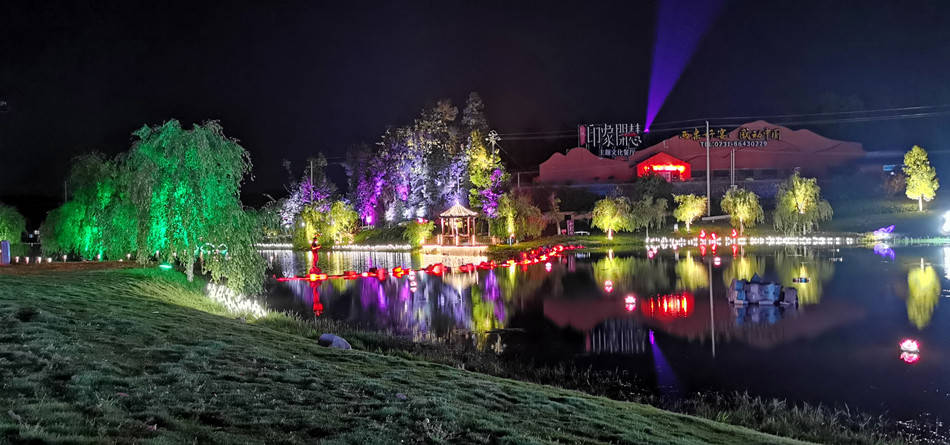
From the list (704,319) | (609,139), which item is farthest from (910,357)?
(609,139)

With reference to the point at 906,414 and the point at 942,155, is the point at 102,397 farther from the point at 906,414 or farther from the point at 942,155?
the point at 942,155

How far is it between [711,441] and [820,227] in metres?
55.1

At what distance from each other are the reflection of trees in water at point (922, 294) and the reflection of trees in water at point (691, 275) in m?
7.02

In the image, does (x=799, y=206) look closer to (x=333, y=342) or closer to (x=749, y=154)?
(x=749, y=154)

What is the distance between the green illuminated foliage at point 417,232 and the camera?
5303 centimetres

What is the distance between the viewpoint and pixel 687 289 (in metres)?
25.5

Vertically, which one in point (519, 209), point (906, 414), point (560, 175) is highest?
point (560, 175)

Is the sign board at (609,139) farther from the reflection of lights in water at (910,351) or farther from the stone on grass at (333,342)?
the stone on grass at (333,342)

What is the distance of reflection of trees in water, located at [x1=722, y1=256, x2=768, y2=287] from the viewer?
94.1 ft

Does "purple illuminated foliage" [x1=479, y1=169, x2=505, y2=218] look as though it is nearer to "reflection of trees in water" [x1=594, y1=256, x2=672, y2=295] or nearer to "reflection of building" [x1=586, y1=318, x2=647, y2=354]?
"reflection of trees in water" [x1=594, y1=256, x2=672, y2=295]

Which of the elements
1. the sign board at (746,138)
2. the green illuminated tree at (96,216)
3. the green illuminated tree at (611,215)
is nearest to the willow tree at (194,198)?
the green illuminated tree at (96,216)

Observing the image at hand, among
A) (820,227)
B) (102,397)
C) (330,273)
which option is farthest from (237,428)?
(820,227)

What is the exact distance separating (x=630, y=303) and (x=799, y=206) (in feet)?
124

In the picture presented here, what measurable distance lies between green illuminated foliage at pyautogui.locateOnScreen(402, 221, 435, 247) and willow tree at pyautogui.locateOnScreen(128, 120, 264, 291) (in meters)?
32.5
